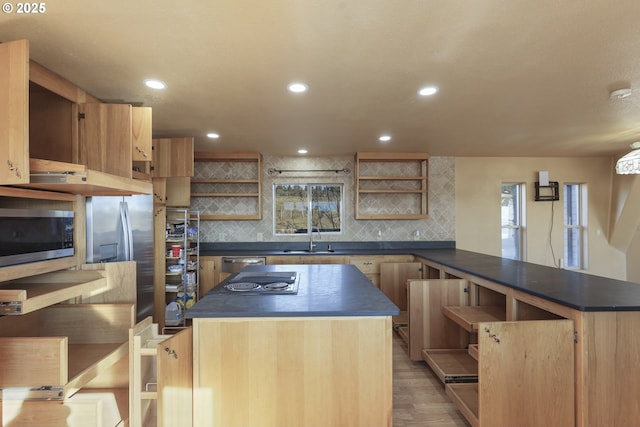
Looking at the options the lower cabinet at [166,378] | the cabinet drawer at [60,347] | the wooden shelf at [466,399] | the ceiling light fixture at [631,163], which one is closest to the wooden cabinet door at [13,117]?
the cabinet drawer at [60,347]

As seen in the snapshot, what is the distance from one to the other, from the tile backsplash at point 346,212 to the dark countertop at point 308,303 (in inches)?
103

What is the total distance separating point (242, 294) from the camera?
5.80 feet

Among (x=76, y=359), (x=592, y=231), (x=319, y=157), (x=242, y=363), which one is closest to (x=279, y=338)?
(x=242, y=363)

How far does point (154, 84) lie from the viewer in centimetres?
215

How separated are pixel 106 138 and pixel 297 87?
1.41m

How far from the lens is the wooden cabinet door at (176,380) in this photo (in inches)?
49.3

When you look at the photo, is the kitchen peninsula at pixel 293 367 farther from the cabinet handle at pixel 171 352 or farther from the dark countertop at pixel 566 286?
the dark countertop at pixel 566 286

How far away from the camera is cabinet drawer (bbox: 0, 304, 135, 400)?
1409 millimetres

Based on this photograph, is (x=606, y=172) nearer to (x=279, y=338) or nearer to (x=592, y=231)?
(x=592, y=231)

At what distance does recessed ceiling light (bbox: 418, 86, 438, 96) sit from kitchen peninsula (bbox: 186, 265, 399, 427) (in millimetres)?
1588

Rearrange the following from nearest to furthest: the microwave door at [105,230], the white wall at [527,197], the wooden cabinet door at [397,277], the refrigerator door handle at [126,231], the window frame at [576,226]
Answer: the microwave door at [105,230], the refrigerator door handle at [126,231], the wooden cabinet door at [397,277], the white wall at [527,197], the window frame at [576,226]

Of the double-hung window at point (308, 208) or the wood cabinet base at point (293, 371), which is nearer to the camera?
the wood cabinet base at point (293, 371)

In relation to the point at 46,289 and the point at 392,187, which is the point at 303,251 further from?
the point at 46,289

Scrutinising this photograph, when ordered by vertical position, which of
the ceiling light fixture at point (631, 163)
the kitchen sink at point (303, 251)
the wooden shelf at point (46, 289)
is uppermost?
the ceiling light fixture at point (631, 163)
